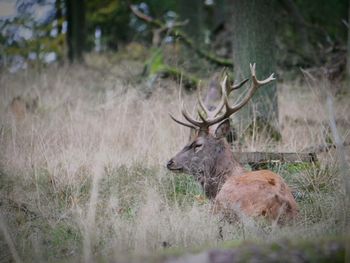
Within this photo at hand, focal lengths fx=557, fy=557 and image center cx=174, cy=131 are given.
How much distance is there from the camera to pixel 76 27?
57.5 feet

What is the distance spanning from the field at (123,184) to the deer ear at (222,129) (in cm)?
65

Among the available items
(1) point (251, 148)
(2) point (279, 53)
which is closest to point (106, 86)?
(2) point (279, 53)

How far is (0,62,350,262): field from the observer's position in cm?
462

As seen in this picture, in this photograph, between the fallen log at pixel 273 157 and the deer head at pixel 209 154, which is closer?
the deer head at pixel 209 154

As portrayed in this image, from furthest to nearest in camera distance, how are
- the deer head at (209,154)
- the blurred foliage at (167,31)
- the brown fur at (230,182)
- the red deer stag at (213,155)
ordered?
the blurred foliage at (167,31) → the deer head at (209,154) → the red deer stag at (213,155) → the brown fur at (230,182)

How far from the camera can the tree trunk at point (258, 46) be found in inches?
332

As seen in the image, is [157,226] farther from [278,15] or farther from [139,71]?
[278,15]

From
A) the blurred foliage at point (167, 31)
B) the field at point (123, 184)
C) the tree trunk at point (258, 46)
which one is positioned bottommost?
the field at point (123, 184)

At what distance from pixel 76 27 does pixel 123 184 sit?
12.0 meters

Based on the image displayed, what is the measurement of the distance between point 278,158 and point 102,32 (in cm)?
1829

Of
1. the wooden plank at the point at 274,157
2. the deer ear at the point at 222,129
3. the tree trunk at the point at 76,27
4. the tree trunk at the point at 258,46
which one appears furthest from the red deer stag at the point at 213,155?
the tree trunk at the point at 76,27

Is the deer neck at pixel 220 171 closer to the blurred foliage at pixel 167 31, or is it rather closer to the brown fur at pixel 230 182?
the brown fur at pixel 230 182

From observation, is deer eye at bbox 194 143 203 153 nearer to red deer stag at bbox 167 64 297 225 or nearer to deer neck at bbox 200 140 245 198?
red deer stag at bbox 167 64 297 225

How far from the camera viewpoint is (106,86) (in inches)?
476
